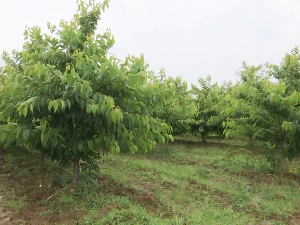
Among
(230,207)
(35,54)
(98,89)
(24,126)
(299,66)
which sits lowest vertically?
(230,207)

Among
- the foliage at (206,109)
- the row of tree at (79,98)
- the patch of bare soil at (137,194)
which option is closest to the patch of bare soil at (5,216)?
the row of tree at (79,98)

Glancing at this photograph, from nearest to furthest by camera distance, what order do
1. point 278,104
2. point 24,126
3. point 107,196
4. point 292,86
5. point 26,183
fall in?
1. point 24,126
2. point 107,196
3. point 26,183
4. point 278,104
5. point 292,86

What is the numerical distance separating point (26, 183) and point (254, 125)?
5.63 metres

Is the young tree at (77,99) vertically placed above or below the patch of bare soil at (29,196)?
above

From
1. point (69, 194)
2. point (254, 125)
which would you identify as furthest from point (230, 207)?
point (254, 125)

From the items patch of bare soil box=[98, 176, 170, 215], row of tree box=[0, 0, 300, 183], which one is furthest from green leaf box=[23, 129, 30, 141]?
patch of bare soil box=[98, 176, 170, 215]

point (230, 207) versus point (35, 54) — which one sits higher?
point (35, 54)

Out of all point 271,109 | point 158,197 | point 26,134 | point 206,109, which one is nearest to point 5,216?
point 26,134

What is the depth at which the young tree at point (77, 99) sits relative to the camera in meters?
4.56

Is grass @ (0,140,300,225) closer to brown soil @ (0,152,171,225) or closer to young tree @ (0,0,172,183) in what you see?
brown soil @ (0,152,171,225)

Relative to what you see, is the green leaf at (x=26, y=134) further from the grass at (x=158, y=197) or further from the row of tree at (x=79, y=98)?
the grass at (x=158, y=197)

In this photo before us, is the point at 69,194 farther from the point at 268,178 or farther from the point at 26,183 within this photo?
the point at 268,178

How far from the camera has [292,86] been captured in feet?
26.6

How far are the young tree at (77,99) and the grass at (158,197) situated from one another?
2.65ft
